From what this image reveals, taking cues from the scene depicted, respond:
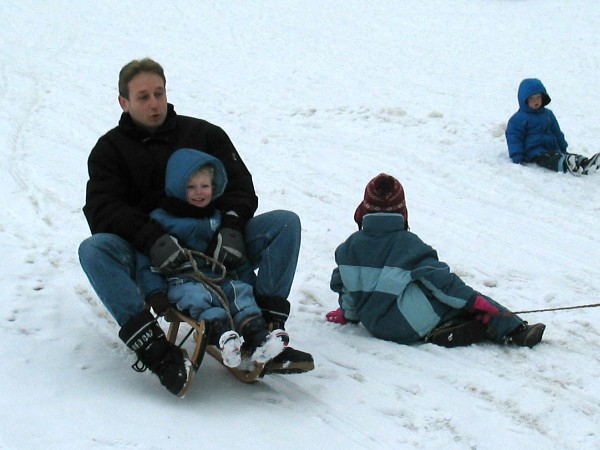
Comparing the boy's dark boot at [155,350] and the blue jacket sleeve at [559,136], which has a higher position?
the blue jacket sleeve at [559,136]

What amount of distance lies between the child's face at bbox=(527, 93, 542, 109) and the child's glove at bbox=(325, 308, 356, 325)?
166 inches

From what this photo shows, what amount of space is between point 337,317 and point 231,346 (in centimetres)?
126

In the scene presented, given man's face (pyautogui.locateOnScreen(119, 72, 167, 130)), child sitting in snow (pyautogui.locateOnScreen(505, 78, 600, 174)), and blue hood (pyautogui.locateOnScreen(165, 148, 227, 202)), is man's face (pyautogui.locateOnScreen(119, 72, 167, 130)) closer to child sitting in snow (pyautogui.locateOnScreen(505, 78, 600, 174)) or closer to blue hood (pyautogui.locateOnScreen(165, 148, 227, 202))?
blue hood (pyautogui.locateOnScreen(165, 148, 227, 202))

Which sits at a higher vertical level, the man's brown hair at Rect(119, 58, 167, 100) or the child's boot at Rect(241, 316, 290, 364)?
the man's brown hair at Rect(119, 58, 167, 100)

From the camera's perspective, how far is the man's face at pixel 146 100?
3.74 metres

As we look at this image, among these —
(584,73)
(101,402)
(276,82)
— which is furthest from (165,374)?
(584,73)

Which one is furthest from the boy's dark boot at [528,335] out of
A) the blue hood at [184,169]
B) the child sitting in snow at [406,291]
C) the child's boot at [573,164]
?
the child's boot at [573,164]

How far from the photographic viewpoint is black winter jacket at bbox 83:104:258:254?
3555 mm

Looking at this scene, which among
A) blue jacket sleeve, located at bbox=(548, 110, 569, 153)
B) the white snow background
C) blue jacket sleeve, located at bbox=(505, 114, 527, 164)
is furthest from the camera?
blue jacket sleeve, located at bbox=(548, 110, 569, 153)

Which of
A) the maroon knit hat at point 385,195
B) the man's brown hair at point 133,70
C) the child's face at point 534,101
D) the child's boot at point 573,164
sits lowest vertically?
the maroon knit hat at point 385,195

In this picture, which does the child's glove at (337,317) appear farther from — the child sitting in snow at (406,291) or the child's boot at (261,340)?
the child's boot at (261,340)

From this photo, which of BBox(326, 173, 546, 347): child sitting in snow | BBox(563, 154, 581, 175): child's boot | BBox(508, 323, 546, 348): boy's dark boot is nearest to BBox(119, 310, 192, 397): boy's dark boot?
BBox(326, 173, 546, 347): child sitting in snow

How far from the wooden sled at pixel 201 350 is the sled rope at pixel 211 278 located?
15 cm

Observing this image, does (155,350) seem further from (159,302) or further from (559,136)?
(559,136)
